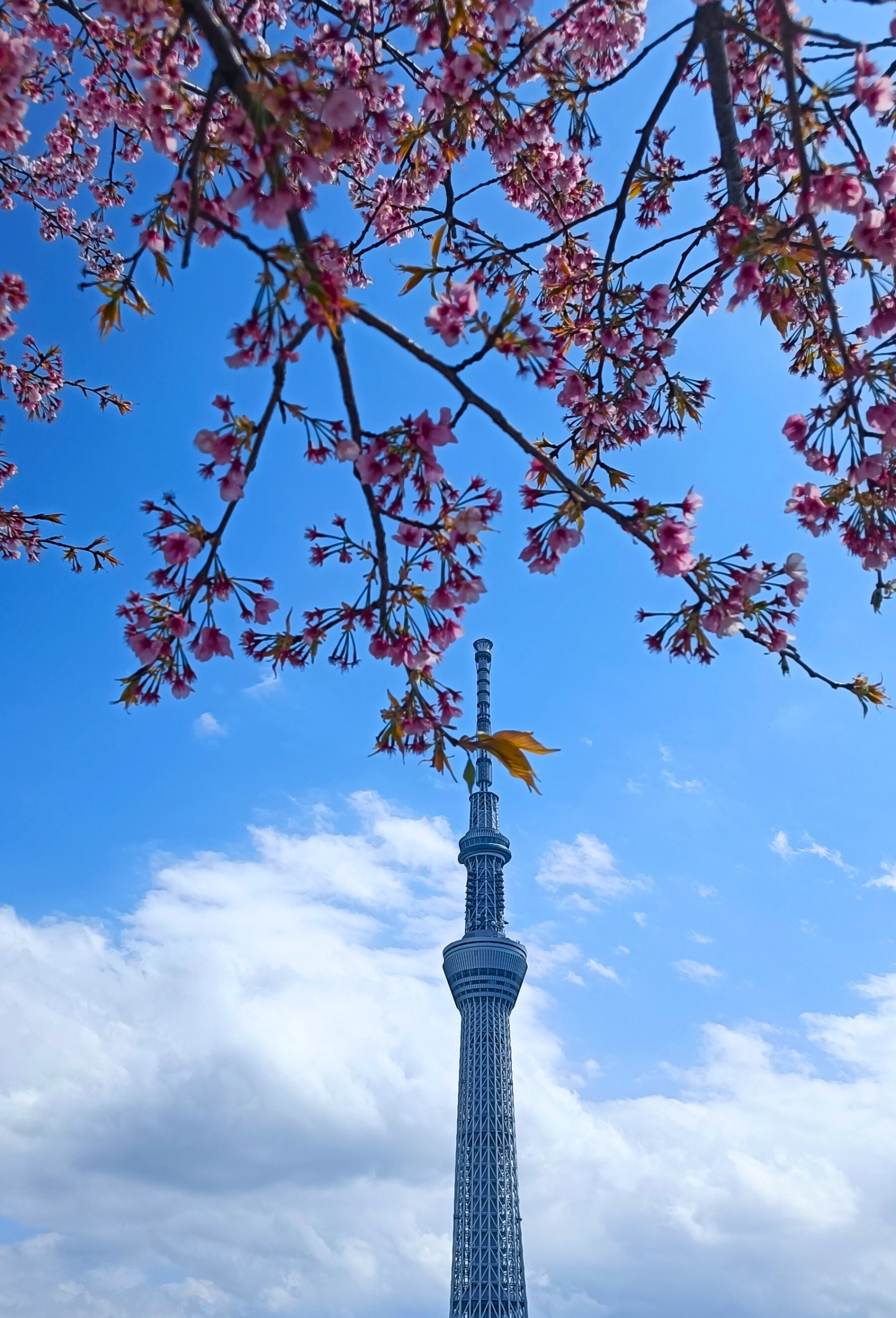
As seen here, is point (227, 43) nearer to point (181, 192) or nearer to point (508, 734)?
point (181, 192)

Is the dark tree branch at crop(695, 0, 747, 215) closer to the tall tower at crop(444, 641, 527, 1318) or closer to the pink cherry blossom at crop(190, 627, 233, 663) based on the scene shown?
the pink cherry blossom at crop(190, 627, 233, 663)

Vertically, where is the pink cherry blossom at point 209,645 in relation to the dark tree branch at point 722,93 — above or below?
below

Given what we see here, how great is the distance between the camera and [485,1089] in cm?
8300

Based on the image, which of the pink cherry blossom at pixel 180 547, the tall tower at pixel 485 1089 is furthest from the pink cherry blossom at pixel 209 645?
the tall tower at pixel 485 1089

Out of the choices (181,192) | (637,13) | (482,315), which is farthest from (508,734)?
(637,13)

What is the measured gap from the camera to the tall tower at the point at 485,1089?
3009 inches

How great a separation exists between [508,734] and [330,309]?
5.75 feet

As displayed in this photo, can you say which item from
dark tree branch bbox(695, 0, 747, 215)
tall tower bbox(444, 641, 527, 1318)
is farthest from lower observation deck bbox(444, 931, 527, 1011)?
dark tree branch bbox(695, 0, 747, 215)

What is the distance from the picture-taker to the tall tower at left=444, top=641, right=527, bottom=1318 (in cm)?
7644

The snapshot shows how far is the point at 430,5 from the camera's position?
227 inches

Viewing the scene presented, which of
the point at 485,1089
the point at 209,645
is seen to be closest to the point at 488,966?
the point at 485,1089

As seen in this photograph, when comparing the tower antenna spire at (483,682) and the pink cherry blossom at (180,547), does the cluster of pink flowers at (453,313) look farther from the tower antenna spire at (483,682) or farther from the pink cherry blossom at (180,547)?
the tower antenna spire at (483,682)

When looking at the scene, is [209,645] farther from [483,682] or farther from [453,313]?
[483,682]

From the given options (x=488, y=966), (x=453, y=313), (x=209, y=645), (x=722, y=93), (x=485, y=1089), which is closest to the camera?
(x=453, y=313)
